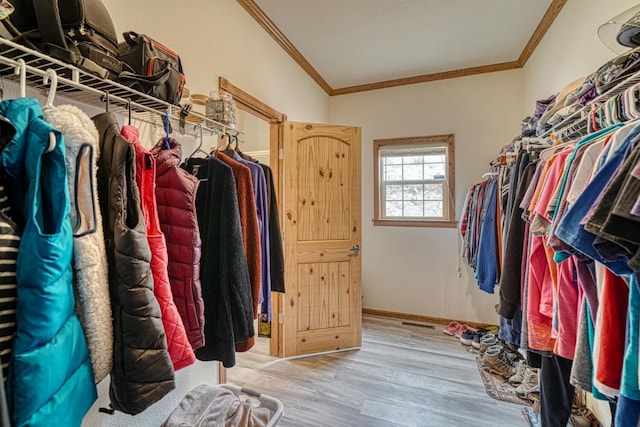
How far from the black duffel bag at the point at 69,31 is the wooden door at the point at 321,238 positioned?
1650 millimetres

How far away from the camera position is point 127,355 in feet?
2.26

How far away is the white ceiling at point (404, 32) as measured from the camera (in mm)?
2234

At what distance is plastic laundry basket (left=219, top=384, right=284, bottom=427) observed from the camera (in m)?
1.40

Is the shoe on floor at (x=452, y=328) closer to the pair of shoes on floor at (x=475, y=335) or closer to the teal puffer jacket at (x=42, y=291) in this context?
the pair of shoes on floor at (x=475, y=335)

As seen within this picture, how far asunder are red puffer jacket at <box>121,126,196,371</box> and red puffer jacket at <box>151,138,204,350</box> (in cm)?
14

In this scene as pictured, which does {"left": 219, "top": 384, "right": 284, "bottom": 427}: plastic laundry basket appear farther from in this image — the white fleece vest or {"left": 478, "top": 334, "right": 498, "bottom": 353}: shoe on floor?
{"left": 478, "top": 334, "right": 498, "bottom": 353}: shoe on floor

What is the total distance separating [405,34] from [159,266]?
2.72 metres

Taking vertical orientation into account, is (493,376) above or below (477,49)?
below

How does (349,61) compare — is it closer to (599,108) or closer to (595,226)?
(599,108)

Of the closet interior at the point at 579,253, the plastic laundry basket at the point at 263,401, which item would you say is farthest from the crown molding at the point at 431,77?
the plastic laundry basket at the point at 263,401

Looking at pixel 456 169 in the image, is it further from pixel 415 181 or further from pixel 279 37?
pixel 279 37

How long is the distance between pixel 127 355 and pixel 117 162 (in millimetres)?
465

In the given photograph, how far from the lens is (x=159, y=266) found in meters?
0.83

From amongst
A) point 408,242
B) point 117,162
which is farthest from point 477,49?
point 117,162
